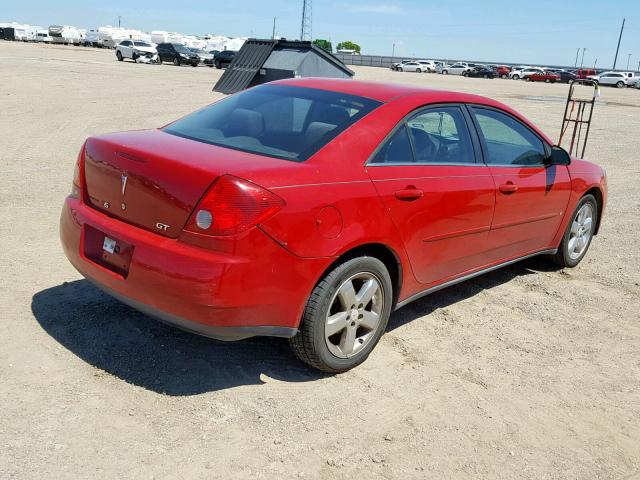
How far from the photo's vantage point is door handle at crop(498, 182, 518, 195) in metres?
4.61

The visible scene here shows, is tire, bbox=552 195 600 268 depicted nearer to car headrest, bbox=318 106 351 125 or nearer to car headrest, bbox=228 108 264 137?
car headrest, bbox=318 106 351 125

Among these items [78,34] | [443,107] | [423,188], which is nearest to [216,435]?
[423,188]

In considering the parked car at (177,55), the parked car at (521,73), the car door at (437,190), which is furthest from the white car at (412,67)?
the car door at (437,190)

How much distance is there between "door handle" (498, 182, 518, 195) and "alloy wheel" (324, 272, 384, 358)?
140 centimetres

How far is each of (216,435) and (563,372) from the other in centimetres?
221

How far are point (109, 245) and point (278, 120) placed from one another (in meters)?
1.27

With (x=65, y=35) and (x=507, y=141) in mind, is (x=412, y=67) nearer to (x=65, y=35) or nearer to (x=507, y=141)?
(x=65, y=35)

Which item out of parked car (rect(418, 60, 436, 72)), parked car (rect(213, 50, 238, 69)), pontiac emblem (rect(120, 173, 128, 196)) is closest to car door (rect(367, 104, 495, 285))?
pontiac emblem (rect(120, 173, 128, 196))

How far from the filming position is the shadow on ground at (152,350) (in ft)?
11.7

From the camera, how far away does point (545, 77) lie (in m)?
66.6

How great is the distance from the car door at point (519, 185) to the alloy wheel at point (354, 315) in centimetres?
131

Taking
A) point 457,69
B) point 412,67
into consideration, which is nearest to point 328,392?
point 457,69

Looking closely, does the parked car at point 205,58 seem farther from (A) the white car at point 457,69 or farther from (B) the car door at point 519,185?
(B) the car door at point 519,185

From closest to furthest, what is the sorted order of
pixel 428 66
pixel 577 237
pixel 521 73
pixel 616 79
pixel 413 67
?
pixel 577 237
pixel 616 79
pixel 521 73
pixel 413 67
pixel 428 66
